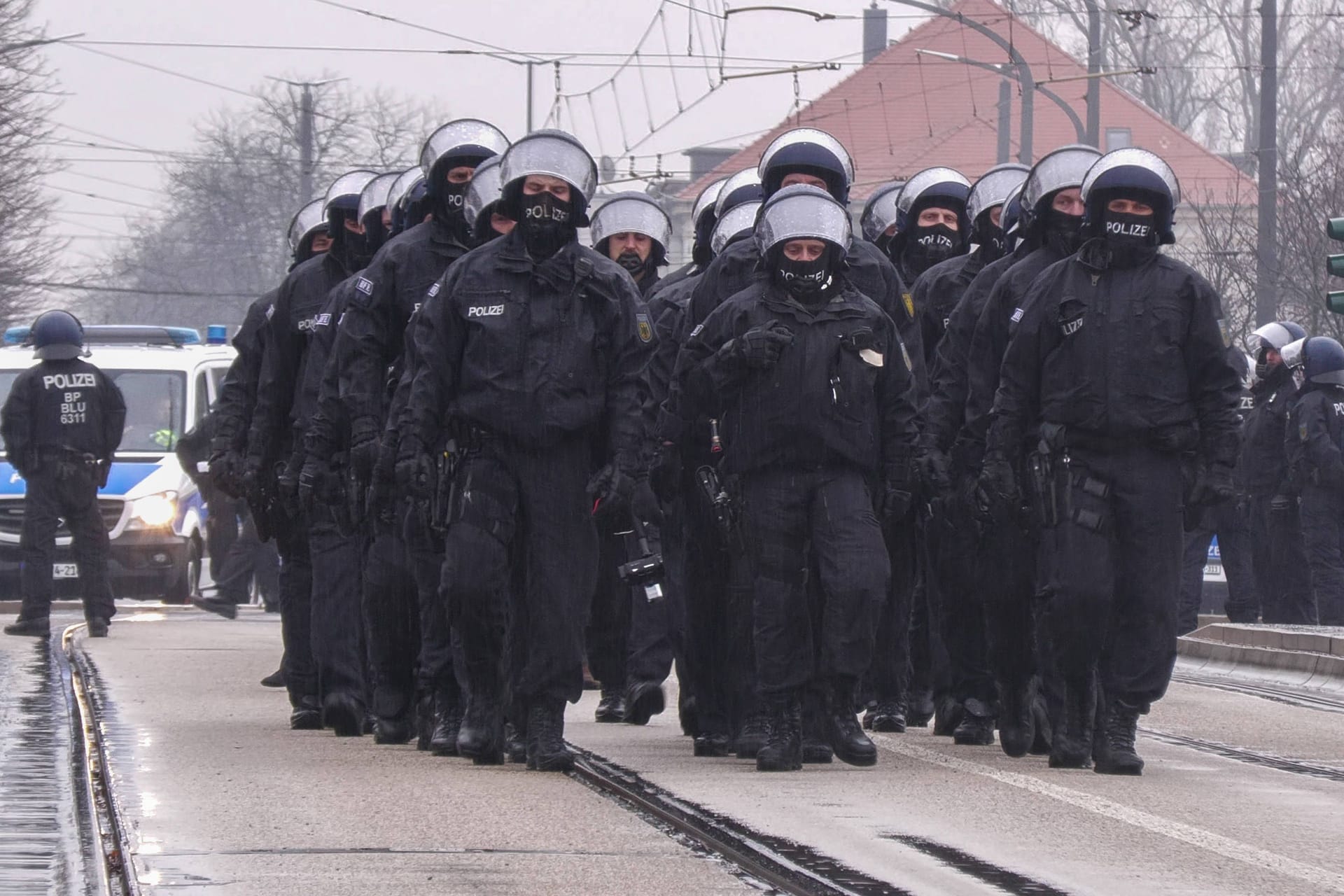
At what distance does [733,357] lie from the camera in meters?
9.01

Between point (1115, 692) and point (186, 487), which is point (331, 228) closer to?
point (1115, 692)

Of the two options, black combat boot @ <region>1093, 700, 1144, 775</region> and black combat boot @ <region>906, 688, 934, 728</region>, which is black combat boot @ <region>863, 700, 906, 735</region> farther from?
black combat boot @ <region>1093, 700, 1144, 775</region>

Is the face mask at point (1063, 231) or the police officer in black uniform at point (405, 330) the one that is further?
the face mask at point (1063, 231)

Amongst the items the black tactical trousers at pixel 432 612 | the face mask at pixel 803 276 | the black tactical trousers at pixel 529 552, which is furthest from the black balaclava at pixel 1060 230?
the black tactical trousers at pixel 432 612

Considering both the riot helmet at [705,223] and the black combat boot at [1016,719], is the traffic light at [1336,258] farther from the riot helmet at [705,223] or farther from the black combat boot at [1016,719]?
the black combat boot at [1016,719]

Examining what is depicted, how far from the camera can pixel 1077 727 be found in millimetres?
9297

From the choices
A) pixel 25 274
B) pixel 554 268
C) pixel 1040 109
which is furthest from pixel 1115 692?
pixel 1040 109

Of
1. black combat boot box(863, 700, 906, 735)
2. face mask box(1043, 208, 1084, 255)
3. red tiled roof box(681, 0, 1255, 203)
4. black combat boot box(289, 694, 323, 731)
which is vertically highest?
red tiled roof box(681, 0, 1255, 203)

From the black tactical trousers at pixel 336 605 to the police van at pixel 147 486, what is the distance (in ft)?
37.3

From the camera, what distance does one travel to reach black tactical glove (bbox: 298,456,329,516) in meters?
10.0

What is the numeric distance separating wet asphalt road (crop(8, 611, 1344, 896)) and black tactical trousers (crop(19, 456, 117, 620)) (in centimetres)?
619

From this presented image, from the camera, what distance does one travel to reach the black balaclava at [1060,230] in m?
9.98

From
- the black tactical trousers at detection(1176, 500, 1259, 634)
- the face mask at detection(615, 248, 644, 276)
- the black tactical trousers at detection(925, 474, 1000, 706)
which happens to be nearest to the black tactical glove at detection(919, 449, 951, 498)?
the black tactical trousers at detection(925, 474, 1000, 706)

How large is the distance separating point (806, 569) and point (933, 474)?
1.76 feet
